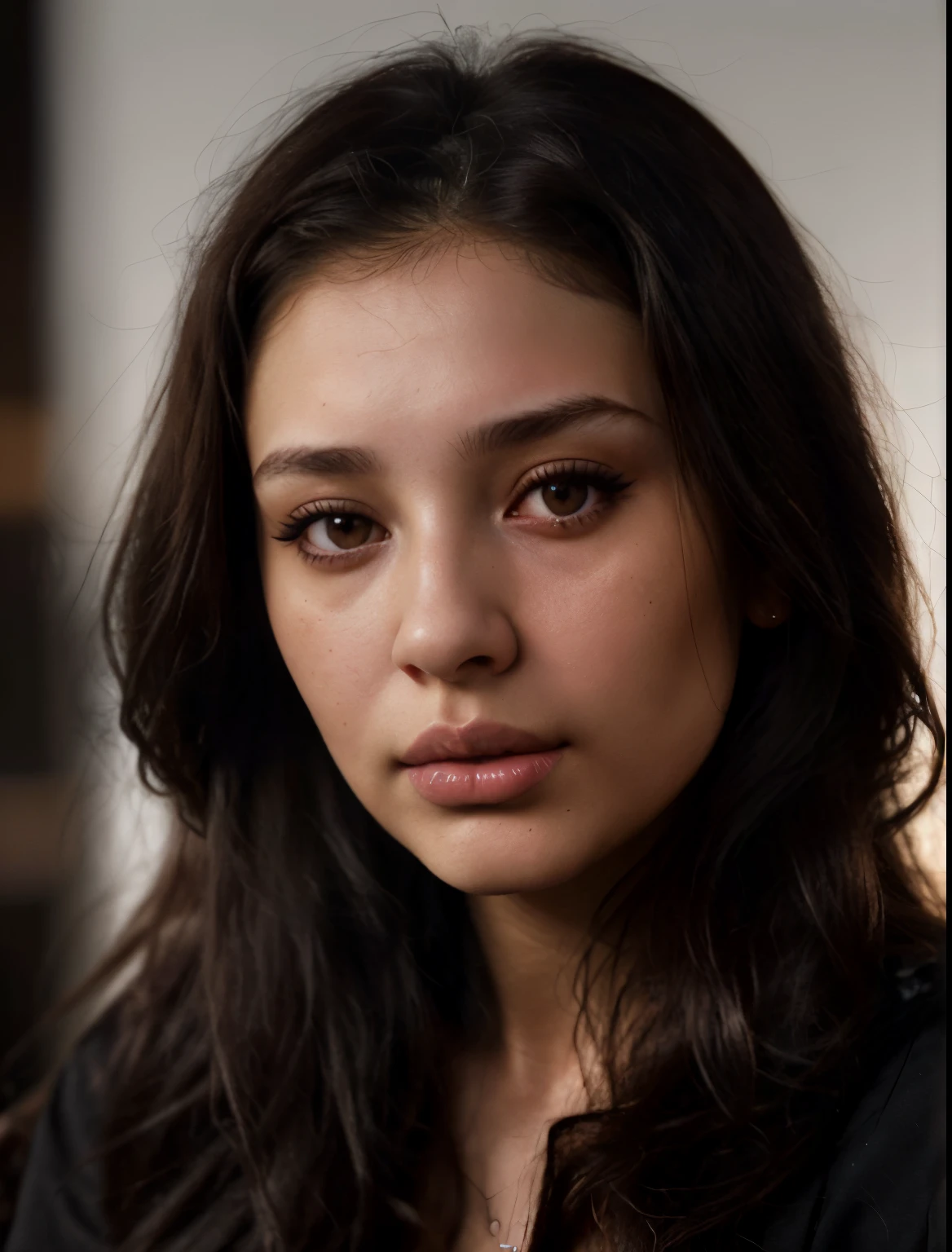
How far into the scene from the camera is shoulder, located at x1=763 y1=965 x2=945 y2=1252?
60 cm

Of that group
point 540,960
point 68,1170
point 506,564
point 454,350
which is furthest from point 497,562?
point 68,1170

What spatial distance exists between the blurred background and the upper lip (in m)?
0.29

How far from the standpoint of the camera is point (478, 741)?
1.99 ft

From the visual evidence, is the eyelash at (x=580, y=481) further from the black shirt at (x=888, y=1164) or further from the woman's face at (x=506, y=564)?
the black shirt at (x=888, y=1164)

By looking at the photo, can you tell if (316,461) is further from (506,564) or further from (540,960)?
(540,960)

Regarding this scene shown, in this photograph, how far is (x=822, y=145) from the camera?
0.77 metres

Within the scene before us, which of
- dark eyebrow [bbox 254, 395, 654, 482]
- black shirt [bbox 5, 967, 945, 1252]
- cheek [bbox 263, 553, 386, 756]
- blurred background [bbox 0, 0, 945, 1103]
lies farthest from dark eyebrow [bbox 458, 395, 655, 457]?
black shirt [bbox 5, 967, 945, 1252]

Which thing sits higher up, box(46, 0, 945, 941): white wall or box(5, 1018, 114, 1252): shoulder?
box(46, 0, 945, 941): white wall

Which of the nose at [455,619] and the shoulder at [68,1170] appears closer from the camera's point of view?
the nose at [455,619]

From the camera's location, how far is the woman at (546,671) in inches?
23.9

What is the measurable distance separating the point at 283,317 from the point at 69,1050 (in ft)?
1.85

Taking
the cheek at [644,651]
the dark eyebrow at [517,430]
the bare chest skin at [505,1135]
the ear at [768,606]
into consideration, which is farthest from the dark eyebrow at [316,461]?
the bare chest skin at [505,1135]

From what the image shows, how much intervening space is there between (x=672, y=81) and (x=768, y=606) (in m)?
0.35

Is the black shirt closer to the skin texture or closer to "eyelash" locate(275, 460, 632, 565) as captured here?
the skin texture
